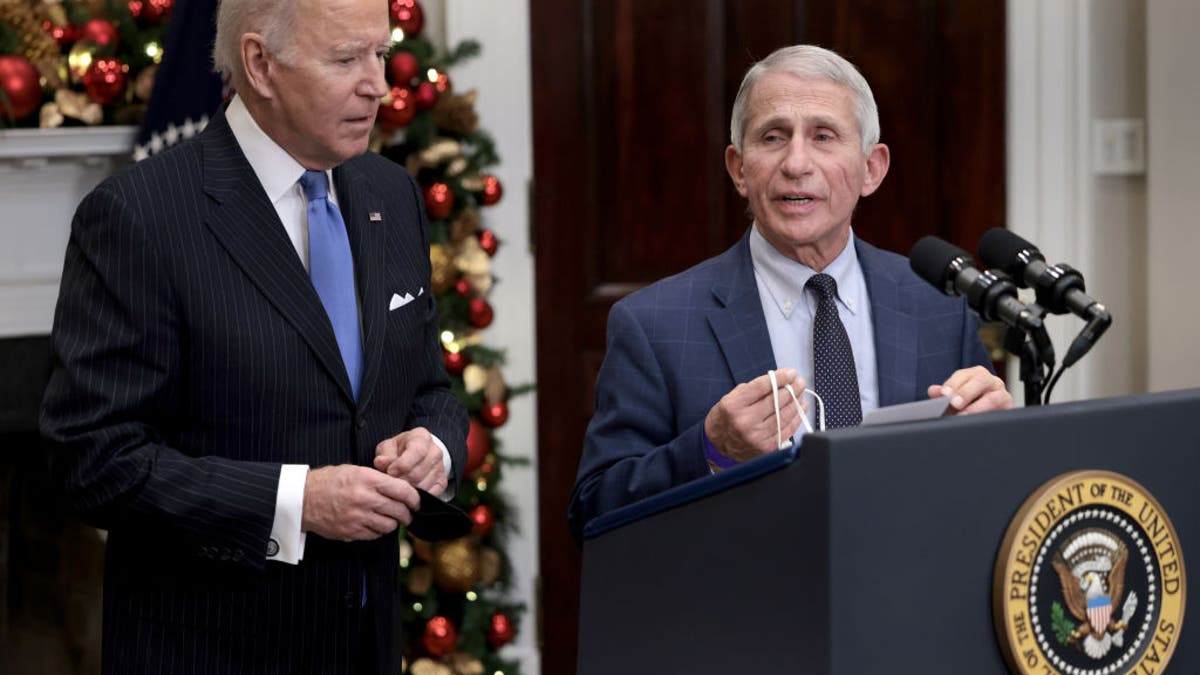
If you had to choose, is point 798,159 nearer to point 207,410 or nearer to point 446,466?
point 446,466

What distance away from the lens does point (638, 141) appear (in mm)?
3891

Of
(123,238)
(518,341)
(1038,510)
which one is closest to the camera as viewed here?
(1038,510)

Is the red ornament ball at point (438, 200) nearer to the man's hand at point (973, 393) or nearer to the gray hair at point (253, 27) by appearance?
the gray hair at point (253, 27)

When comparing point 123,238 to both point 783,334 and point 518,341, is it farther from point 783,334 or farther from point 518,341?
point 518,341

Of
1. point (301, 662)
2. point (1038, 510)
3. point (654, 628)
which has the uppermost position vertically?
point (1038, 510)

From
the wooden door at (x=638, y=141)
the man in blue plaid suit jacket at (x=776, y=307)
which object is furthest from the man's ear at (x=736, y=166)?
the wooden door at (x=638, y=141)

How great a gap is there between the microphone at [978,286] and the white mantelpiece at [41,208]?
232 centimetres

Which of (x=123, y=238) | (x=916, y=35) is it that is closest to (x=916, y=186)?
(x=916, y=35)

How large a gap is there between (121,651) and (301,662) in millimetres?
211

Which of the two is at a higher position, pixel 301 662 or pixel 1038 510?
pixel 1038 510

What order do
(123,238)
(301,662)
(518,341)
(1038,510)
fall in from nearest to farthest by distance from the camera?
(1038,510) < (123,238) < (301,662) < (518,341)

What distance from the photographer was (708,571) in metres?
1.32

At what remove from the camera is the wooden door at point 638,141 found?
12.6 feet

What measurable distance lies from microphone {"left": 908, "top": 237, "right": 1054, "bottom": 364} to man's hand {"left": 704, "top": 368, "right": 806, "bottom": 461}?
164 millimetres
